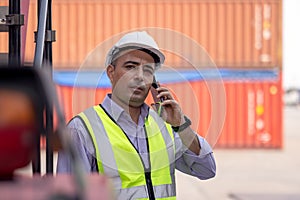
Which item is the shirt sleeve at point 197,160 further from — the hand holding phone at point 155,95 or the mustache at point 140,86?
the mustache at point 140,86

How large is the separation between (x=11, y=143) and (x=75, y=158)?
0.09 metres

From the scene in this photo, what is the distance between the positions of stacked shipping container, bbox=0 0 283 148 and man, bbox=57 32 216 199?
1741cm

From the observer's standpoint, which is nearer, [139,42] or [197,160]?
[139,42]

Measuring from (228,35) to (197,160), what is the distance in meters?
17.8

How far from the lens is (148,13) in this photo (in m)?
19.7

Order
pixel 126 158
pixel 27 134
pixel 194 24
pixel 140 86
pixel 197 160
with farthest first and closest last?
pixel 194 24 < pixel 197 160 < pixel 126 158 < pixel 140 86 < pixel 27 134

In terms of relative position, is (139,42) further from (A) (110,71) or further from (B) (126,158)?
(B) (126,158)

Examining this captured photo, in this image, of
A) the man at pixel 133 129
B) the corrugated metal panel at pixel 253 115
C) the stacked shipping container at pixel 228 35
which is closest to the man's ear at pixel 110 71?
the man at pixel 133 129

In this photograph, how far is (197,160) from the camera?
7.77 feet

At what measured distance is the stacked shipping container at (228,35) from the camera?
64.5 feet

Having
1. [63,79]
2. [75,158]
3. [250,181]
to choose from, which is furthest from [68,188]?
[63,79]

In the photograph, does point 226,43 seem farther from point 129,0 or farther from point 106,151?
point 106,151

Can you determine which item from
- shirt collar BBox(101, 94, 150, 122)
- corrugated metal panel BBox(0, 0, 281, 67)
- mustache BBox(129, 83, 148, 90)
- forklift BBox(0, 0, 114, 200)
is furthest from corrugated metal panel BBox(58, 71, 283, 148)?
forklift BBox(0, 0, 114, 200)

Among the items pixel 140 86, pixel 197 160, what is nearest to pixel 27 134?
pixel 140 86
